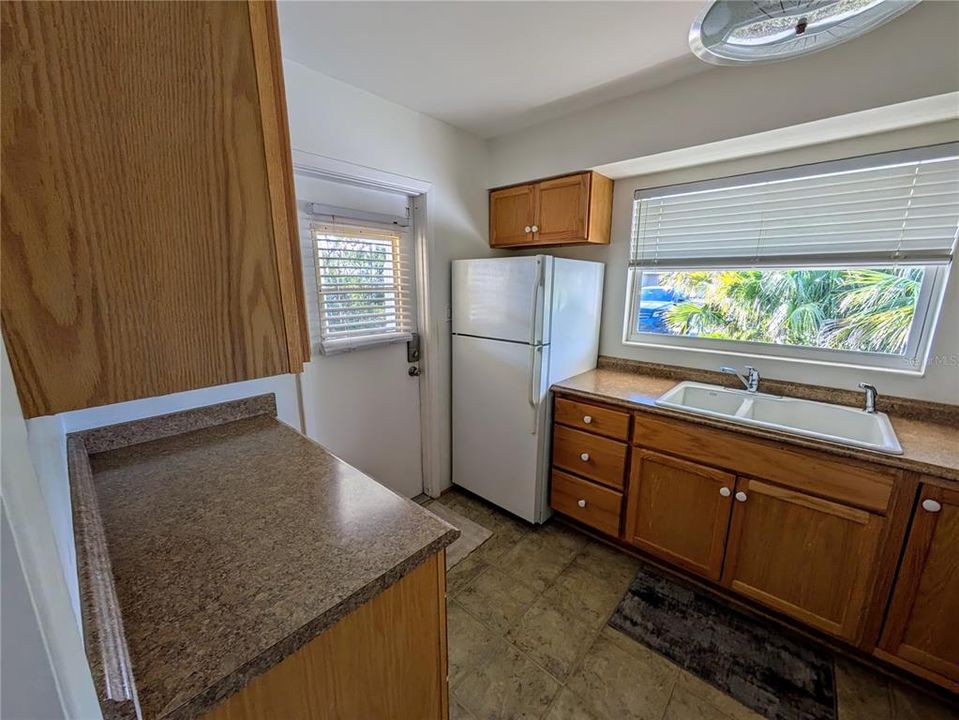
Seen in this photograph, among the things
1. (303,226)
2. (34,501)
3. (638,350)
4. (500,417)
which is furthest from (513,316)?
(34,501)

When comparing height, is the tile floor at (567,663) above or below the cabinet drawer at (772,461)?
below

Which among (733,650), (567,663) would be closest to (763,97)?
(733,650)

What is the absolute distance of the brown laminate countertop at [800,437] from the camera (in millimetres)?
1303

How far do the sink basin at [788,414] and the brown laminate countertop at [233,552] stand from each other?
147 centimetres

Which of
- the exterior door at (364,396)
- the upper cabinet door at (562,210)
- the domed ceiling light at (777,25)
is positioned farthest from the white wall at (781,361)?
the exterior door at (364,396)

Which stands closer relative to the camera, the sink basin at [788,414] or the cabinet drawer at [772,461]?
the cabinet drawer at [772,461]

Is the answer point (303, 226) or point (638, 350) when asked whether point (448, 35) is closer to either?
point (303, 226)

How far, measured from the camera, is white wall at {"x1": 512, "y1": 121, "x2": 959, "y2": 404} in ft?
5.24

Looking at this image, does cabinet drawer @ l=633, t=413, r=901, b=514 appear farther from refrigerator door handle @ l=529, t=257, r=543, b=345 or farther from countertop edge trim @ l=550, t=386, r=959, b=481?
refrigerator door handle @ l=529, t=257, r=543, b=345

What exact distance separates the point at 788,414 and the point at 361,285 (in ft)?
7.48

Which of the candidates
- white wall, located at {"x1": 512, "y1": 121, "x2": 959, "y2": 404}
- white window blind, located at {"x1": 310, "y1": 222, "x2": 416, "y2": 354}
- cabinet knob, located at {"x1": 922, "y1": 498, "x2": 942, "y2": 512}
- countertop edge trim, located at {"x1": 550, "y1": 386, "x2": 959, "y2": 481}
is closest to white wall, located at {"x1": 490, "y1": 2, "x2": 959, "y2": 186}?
white wall, located at {"x1": 512, "y1": 121, "x2": 959, "y2": 404}

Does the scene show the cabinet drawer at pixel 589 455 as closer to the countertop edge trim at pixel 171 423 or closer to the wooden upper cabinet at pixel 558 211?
the wooden upper cabinet at pixel 558 211

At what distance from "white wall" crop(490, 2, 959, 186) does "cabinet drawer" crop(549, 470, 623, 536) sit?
1.73 m

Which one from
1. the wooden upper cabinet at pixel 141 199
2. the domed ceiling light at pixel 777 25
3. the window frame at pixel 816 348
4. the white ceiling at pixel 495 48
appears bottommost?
the window frame at pixel 816 348
